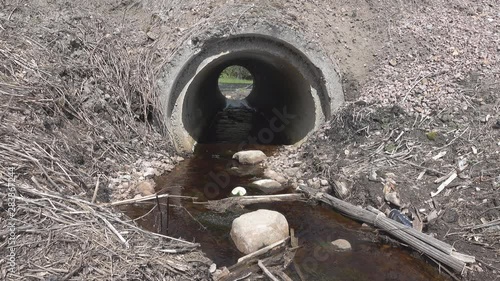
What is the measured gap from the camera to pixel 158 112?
395 inches

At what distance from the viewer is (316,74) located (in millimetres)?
10688

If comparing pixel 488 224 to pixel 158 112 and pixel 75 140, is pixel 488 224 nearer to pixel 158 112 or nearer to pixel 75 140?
pixel 158 112

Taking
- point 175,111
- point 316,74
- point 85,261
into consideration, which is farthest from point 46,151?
point 316,74

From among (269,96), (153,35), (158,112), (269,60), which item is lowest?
(269,96)

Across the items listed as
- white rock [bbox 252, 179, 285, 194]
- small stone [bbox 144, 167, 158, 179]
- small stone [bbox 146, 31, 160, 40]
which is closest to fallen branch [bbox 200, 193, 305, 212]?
white rock [bbox 252, 179, 285, 194]

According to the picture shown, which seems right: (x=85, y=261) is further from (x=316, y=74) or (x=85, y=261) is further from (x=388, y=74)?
(x=388, y=74)

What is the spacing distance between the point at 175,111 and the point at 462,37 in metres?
7.65

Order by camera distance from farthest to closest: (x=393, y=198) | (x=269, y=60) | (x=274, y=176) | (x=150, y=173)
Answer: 1. (x=269, y=60)
2. (x=274, y=176)
3. (x=150, y=173)
4. (x=393, y=198)

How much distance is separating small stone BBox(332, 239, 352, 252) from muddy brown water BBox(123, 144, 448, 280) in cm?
9

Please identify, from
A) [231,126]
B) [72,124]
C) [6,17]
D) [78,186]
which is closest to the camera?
[78,186]

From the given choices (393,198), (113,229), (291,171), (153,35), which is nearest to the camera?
(113,229)

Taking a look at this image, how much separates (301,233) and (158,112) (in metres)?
4.85

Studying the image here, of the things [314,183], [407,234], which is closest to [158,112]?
[314,183]

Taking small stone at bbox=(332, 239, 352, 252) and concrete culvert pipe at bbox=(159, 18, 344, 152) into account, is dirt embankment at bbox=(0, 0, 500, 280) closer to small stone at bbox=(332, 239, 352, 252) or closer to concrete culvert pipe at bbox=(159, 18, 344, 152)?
concrete culvert pipe at bbox=(159, 18, 344, 152)
